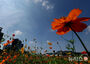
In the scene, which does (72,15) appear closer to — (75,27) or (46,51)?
(75,27)

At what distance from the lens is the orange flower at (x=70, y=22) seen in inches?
28.6

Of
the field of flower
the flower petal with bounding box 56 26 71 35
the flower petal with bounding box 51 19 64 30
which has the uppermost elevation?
the flower petal with bounding box 51 19 64 30

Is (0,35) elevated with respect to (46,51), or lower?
elevated

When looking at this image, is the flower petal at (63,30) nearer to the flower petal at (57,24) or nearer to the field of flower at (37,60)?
the flower petal at (57,24)

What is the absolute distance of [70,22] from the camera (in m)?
0.88

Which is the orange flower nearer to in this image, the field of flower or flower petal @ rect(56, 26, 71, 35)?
flower petal @ rect(56, 26, 71, 35)

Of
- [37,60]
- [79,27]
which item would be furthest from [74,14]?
[37,60]

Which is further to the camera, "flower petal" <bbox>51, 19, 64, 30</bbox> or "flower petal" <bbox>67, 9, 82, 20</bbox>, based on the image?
"flower petal" <bbox>51, 19, 64, 30</bbox>

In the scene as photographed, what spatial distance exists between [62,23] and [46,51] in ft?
16.5

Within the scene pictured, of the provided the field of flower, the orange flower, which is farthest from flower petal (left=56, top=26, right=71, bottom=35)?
the field of flower

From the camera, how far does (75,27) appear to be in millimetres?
840

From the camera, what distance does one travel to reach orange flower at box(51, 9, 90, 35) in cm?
73

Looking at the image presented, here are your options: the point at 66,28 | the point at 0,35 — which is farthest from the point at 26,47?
the point at 0,35

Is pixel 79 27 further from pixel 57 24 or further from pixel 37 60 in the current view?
pixel 37 60
